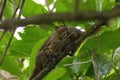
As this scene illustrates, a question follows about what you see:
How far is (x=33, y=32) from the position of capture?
1662 millimetres

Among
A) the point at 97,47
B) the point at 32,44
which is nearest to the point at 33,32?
the point at 32,44

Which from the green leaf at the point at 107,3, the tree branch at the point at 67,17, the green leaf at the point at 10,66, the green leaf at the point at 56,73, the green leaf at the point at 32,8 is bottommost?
the green leaf at the point at 10,66

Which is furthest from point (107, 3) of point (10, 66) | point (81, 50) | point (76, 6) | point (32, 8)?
point (76, 6)

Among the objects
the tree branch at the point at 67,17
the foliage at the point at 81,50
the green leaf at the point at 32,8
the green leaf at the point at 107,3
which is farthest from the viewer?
the green leaf at the point at 32,8

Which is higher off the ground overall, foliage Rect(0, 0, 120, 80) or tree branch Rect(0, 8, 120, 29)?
tree branch Rect(0, 8, 120, 29)

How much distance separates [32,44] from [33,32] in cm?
8

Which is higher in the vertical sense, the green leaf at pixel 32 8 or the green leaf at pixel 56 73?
the green leaf at pixel 32 8

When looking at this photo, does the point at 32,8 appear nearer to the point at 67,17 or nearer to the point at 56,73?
the point at 56,73

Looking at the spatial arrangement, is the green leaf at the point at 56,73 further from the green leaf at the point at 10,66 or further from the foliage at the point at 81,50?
the green leaf at the point at 10,66

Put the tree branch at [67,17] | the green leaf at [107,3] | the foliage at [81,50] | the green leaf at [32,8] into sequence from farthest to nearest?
the green leaf at [32,8] → the green leaf at [107,3] → the foliage at [81,50] → the tree branch at [67,17]

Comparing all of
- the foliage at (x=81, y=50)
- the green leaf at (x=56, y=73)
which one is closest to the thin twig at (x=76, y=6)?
the foliage at (x=81, y=50)

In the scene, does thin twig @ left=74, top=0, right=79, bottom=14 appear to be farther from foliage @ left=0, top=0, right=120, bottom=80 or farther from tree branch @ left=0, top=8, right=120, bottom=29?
foliage @ left=0, top=0, right=120, bottom=80

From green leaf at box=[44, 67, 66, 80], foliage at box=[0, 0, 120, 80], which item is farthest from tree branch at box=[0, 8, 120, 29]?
green leaf at box=[44, 67, 66, 80]

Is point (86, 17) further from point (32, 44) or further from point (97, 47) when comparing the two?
point (32, 44)
